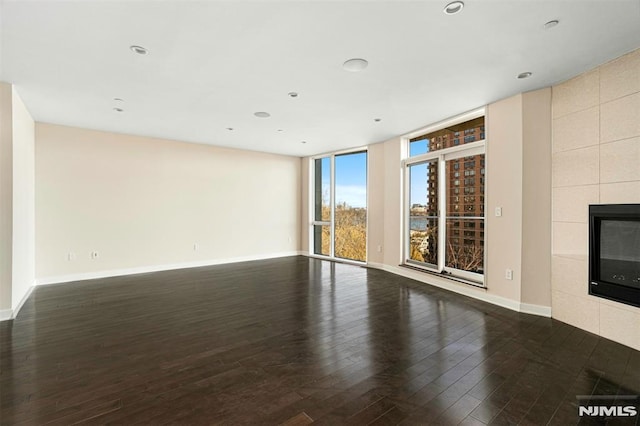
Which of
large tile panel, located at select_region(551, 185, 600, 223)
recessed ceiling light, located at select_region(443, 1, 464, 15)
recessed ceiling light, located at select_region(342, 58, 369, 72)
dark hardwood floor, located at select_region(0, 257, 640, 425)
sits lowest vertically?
dark hardwood floor, located at select_region(0, 257, 640, 425)

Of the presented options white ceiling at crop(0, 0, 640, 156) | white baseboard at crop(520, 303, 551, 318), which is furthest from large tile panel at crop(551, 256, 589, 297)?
white ceiling at crop(0, 0, 640, 156)

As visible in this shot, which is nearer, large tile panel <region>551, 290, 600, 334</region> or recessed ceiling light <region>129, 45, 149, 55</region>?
recessed ceiling light <region>129, 45, 149, 55</region>

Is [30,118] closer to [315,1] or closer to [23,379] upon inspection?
[23,379]

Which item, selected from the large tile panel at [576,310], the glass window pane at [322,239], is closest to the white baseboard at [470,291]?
the large tile panel at [576,310]

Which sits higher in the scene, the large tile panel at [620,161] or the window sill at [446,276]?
the large tile panel at [620,161]

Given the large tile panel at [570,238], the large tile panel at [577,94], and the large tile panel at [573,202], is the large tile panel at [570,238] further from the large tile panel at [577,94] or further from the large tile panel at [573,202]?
the large tile panel at [577,94]

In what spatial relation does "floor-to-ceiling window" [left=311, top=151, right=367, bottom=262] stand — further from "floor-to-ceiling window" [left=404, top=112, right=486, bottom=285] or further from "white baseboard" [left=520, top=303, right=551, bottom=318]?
"white baseboard" [left=520, top=303, right=551, bottom=318]

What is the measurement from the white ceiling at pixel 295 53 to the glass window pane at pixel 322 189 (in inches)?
127

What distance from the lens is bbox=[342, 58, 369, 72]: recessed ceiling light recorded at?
2742 millimetres

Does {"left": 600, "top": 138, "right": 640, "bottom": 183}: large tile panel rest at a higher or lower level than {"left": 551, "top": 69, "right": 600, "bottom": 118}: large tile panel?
lower

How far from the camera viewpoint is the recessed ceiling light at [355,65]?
9.00 feet

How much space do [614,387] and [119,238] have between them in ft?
22.9

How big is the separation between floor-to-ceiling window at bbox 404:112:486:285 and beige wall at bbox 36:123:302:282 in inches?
146

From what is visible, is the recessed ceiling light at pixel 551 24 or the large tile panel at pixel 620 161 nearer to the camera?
the recessed ceiling light at pixel 551 24
